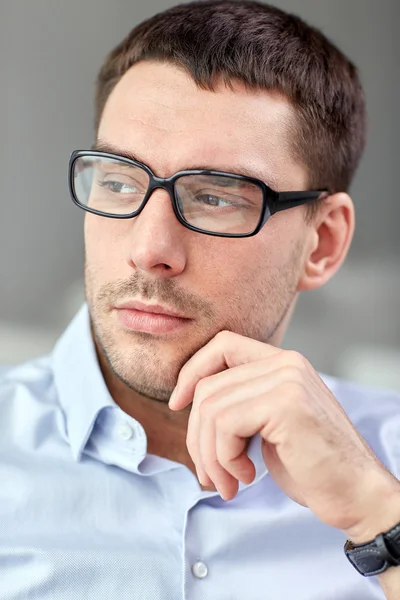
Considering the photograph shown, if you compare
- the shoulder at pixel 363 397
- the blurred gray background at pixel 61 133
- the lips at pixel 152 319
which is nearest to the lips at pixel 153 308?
the lips at pixel 152 319

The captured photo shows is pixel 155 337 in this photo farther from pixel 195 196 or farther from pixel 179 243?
pixel 195 196

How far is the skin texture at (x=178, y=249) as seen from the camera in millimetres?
1463

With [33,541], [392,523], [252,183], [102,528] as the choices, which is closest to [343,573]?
[392,523]

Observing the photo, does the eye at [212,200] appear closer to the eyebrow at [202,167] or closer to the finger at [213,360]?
the eyebrow at [202,167]

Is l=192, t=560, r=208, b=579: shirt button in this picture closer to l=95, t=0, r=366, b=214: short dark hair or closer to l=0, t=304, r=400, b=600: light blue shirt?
l=0, t=304, r=400, b=600: light blue shirt

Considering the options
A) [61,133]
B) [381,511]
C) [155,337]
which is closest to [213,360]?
[155,337]

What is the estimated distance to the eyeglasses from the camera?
1466mm

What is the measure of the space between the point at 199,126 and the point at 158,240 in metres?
0.29

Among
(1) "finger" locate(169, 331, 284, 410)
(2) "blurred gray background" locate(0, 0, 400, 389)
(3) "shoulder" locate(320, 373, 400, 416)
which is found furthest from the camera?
(2) "blurred gray background" locate(0, 0, 400, 389)

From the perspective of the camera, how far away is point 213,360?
1.36 m

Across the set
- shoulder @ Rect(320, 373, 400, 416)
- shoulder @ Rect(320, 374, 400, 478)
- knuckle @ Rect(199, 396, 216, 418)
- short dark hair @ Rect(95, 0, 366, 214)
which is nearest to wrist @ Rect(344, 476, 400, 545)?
knuckle @ Rect(199, 396, 216, 418)

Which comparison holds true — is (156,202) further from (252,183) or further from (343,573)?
(343,573)

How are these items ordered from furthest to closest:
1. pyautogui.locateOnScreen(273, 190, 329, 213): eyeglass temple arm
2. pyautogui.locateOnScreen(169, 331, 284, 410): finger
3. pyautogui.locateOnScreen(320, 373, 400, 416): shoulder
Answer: pyautogui.locateOnScreen(320, 373, 400, 416): shoulder < pyautogui.locateOnScreen(273, 190, 329, 213): eyeglass temple arm < pyautogui.locateOnScreen(169, 331, 284, 410): finger

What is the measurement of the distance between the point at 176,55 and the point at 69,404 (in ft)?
2.80
